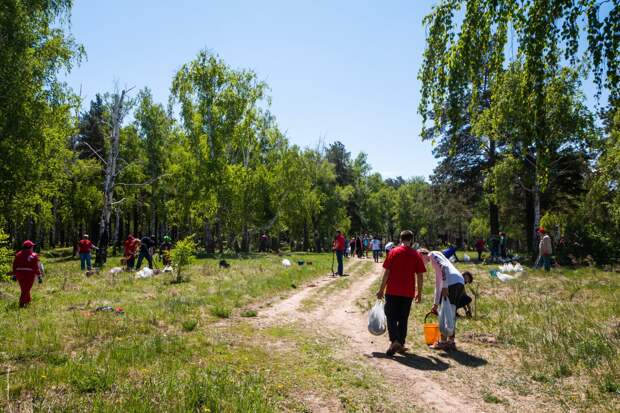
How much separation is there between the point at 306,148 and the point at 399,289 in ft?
146

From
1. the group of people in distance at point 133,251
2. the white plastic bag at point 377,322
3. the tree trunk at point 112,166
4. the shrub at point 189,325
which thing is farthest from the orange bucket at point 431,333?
the tree trunk at point 112,166

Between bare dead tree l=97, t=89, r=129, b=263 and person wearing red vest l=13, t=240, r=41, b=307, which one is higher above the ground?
bare dead tree l=97, t=89, r=129, b=263

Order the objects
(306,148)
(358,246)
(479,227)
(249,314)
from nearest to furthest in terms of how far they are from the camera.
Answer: (249,314) → (358,246) → (306,148) → (479,227)

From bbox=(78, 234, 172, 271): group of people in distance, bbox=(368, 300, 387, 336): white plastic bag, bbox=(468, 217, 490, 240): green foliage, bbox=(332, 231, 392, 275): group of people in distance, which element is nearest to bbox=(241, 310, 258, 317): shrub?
bbox=(368, 300, 387, 336): white plastic bag

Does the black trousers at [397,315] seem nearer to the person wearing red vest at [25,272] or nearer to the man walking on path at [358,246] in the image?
the person wearing red vest at [25,272]

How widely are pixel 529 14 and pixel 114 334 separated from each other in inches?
349

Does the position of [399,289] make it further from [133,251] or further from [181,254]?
[133,251]

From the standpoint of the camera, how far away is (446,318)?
294 inches

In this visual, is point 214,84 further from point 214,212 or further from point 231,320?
point 231,320

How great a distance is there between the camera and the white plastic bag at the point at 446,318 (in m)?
7.41

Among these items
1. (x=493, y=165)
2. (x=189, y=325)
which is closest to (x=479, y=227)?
(x=493, y=165)

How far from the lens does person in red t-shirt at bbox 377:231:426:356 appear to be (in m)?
7.07

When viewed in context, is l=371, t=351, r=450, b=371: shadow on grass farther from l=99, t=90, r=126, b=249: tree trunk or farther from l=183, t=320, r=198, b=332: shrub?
l=99, t=90, r=126, b=249: tree trunk

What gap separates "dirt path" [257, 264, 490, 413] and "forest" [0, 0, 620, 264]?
3.83 metres
